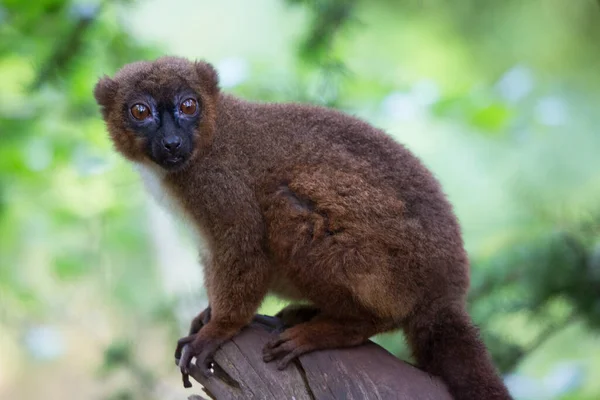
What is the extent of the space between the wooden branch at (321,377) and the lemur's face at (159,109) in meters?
1.27

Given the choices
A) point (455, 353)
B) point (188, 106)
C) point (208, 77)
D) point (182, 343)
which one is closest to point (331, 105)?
point (208, 77)

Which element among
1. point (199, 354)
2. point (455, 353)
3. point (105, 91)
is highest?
point (105, 91)

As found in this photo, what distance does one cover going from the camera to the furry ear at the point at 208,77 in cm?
455

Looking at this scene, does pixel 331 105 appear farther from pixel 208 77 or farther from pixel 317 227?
pixel 317 227

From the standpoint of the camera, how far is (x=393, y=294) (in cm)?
388

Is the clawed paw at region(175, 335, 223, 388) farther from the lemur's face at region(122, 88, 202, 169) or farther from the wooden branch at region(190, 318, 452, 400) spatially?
the lemur's face at region(122, 88, 202, 169)

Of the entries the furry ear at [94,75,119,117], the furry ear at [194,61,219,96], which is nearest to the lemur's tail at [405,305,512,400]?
the furry ear at [194,61,219,96]

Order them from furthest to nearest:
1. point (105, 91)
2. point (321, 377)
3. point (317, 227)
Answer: point (105, 91) → point (317, 227) → point (321, 377)

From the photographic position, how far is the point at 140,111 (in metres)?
4.36

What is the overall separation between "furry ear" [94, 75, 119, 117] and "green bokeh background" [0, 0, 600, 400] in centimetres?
67

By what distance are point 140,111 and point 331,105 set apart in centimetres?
167

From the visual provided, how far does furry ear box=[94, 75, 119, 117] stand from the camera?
4488 mm

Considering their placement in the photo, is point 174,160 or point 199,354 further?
point 174,160

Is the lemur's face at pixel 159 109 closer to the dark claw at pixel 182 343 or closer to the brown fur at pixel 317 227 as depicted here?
the brown fur at pixel 317 227
